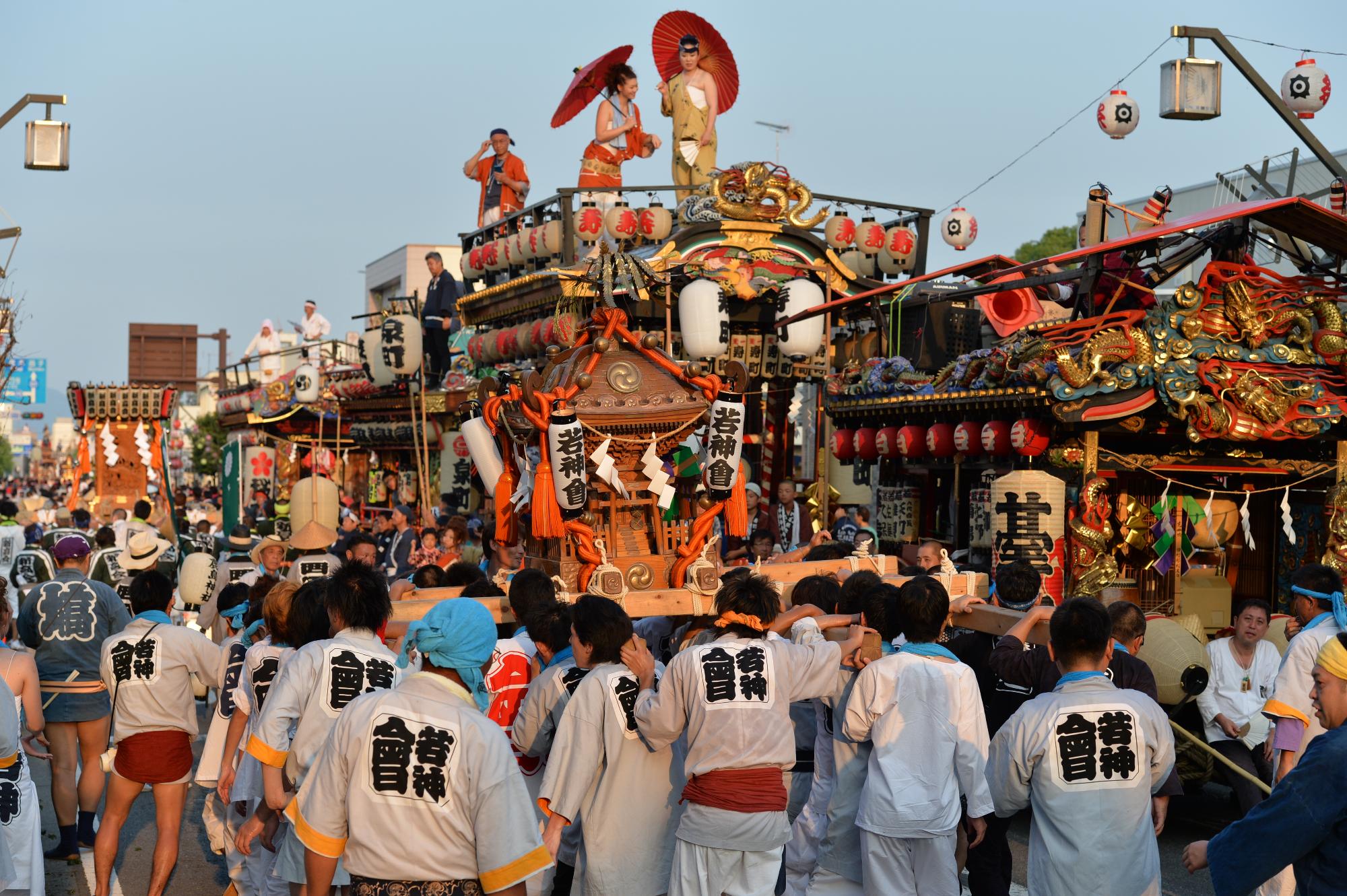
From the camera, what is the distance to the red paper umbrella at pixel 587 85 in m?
21.0

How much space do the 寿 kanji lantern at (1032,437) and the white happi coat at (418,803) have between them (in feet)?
29.2

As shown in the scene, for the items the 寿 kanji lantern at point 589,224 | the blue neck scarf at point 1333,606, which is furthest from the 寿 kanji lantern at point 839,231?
the blue neck scarf at point 1333,606

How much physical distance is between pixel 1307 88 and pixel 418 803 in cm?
1583

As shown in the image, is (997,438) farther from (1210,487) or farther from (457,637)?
(457,637)

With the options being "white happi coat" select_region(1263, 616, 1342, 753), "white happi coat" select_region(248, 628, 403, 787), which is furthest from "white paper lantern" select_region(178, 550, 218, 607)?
"white happi coat" select_region(1263, 616, 1342, 753)

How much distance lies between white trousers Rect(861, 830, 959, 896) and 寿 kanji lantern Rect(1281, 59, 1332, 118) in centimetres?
1371

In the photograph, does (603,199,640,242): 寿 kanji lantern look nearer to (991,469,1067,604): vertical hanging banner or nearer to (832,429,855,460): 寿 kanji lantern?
(832,429,855,460): 寿 kanji lantern

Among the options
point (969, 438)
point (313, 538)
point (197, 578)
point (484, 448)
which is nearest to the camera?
point (484, 448)

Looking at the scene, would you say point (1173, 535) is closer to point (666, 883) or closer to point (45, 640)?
point (666, 883)

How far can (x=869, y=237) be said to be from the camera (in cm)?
2016

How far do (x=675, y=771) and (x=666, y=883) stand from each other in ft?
1.46

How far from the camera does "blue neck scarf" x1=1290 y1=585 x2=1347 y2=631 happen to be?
6457 millimetres

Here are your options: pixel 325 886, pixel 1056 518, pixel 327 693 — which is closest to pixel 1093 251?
pixel 1056 518

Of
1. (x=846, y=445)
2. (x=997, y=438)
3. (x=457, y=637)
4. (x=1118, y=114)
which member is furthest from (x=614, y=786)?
(x=1118, y=114)
